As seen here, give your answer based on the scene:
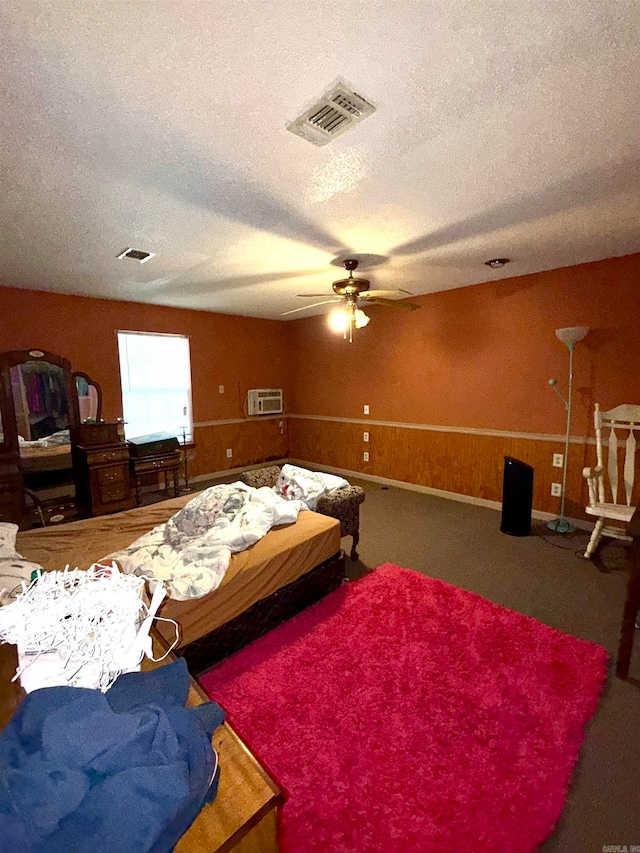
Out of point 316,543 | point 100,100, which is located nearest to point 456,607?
point 316,543

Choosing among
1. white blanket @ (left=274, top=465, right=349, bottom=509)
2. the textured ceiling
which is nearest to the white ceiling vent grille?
the textured ceiling

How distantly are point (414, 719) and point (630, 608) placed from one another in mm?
1133

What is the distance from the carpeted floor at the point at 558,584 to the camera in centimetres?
132

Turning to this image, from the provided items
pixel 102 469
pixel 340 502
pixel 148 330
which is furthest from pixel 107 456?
pixel 340 502

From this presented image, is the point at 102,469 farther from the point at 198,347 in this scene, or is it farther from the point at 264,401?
the point at 264,401

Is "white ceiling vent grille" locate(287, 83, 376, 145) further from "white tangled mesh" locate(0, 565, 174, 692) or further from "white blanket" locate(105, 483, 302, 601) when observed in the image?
"white blanket" locate(105, 483, 302, 601)

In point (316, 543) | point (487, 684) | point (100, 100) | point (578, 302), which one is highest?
point (100, 100)

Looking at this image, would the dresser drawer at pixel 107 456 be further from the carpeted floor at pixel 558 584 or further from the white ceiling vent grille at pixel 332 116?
the white ceiling vent grille at pixel 332 116

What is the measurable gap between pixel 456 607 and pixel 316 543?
3.22 ft

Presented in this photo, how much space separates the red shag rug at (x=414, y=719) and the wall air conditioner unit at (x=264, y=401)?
3.75m

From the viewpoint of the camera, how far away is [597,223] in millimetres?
2475

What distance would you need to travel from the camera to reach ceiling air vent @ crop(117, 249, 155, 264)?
2836 mm

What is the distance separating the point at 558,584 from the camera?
265 cm

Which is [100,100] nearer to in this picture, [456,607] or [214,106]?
[214,106]
